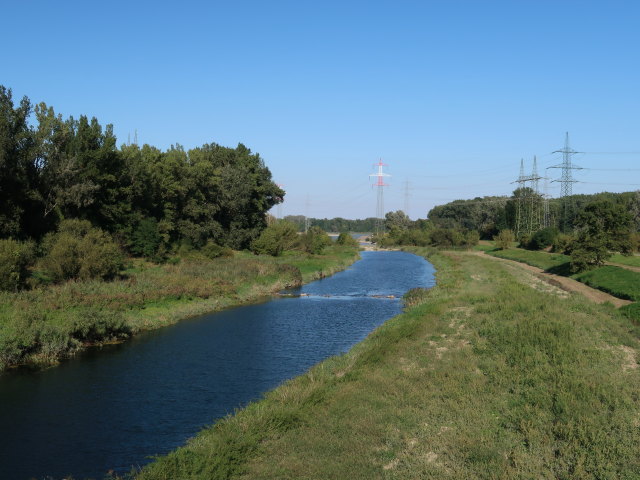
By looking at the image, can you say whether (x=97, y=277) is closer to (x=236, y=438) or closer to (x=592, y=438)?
(x=236, y=438)

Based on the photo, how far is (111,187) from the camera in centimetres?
4897

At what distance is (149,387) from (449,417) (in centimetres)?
1107

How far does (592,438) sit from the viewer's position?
11.6m

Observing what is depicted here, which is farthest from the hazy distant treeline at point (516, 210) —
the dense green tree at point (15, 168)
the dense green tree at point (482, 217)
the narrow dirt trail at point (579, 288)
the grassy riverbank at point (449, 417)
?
the dense green tree at point (15, 168)

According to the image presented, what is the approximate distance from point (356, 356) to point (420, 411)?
685 cm

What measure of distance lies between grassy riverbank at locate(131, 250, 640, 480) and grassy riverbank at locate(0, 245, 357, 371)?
1093 centimetres

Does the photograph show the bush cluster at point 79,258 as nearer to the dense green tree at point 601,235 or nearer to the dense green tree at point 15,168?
the dense green tree at point 15,168

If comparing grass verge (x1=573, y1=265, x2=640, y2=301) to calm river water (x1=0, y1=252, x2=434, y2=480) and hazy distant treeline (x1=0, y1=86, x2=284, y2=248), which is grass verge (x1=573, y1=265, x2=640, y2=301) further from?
hazy distant treeline (x1=0, y1=86, x2=284, y2=248)

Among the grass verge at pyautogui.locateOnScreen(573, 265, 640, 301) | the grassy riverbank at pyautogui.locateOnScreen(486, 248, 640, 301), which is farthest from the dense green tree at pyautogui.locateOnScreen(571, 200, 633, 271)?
the grass verge at pyautogui.locateOnScreen(573, 265, 640, 301)

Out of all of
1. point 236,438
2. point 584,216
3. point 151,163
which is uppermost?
point 151,163

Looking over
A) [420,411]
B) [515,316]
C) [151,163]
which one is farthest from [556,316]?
[151,163]

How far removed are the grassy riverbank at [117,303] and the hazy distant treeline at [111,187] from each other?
680 centimetres

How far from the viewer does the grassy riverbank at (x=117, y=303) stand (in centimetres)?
2109

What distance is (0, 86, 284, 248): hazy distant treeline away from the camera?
3772 centimetres
